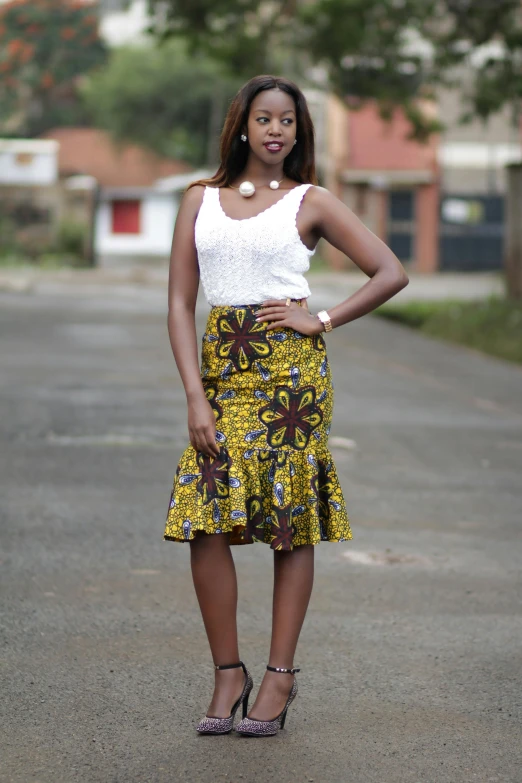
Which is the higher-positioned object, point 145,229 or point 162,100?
point 162,100

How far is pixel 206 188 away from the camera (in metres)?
4.04

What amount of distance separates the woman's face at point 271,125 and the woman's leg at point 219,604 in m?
1.07

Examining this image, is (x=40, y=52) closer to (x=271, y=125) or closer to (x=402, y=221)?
(x=402, y=221)

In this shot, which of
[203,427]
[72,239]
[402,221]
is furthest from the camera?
[402,221]

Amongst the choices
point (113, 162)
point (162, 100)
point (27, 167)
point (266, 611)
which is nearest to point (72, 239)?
point (27, 167)

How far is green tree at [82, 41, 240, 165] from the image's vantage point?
56469 millimetres

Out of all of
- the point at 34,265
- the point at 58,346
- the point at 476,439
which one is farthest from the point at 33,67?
the point at 476,439

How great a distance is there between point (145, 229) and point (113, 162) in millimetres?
3532

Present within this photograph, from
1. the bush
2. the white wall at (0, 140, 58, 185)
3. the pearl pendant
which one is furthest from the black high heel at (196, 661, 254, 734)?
the white wall at (0, 140, 58, 185)

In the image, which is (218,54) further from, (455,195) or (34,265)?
(455,195)

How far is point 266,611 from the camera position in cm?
539

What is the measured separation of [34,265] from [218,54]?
1922 cm

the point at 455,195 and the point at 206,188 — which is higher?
the point at 206,188

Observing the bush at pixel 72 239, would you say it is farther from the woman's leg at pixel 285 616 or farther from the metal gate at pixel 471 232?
the woman's leg at pixel 285 616
